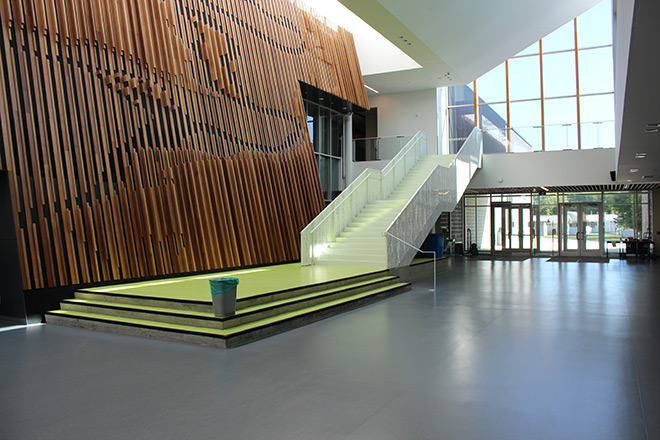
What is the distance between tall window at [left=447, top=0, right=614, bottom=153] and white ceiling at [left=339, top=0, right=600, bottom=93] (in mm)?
4030

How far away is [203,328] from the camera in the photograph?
6.28 metres

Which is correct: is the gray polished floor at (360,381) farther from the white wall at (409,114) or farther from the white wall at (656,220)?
the white wall at (656,220)

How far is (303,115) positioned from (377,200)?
11.8ft

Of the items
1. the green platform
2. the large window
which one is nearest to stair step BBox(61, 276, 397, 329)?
the green platform

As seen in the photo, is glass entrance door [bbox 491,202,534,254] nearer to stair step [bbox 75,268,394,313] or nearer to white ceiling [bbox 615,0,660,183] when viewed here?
white ceiling [bbox 615,0,660,183]

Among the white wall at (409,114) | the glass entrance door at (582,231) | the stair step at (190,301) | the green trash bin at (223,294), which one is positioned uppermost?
the white wall at (409,114)

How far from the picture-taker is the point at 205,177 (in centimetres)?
1106

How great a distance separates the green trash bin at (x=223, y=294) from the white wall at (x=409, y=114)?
16.5 meters

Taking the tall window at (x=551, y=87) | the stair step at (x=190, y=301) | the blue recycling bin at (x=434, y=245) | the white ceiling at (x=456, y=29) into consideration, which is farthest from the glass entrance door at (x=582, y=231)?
the stair step at (x=190, y=301)

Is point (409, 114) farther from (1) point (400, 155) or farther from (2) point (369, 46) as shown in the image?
(1) point (400, 155)

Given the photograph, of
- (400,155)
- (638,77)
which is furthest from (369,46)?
(638,77)

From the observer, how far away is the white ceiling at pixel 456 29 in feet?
41.5

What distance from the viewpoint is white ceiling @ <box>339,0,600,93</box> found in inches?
498

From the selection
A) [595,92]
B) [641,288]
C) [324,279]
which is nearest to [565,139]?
[595,92]
